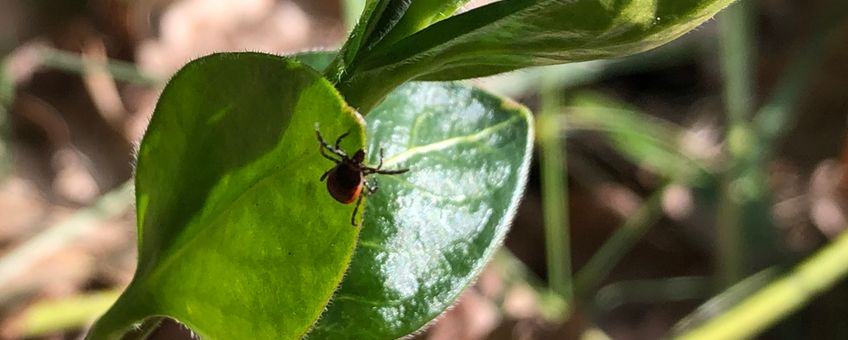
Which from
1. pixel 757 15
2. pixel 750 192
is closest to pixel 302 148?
pixel 750 192

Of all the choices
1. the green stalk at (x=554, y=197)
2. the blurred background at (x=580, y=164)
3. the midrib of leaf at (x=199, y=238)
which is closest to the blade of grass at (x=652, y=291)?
the blurred background at (x=580, y=164)

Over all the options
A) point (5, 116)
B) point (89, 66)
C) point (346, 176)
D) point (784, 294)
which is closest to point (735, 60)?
point (784, 294)

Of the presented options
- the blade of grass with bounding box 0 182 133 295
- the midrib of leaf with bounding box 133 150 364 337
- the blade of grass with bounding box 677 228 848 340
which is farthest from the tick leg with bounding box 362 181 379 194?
the blade of grass with bounding box 0 182 133 295

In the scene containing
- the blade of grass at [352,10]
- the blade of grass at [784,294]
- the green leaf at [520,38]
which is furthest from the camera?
the blade of grass at [352,10]

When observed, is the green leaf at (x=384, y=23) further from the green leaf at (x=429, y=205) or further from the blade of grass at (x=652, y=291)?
the blade of grass at (x=652, y=291)

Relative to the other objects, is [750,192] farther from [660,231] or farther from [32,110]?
[32,110]

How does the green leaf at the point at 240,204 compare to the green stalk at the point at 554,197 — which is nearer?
the green leaf at the point at 240,204

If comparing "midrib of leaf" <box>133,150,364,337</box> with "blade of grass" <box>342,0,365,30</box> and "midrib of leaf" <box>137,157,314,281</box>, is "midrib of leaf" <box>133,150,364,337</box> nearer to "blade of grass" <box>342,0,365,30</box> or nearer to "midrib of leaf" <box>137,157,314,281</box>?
"midrib of leaf" <box>137,157,314,281</box>
